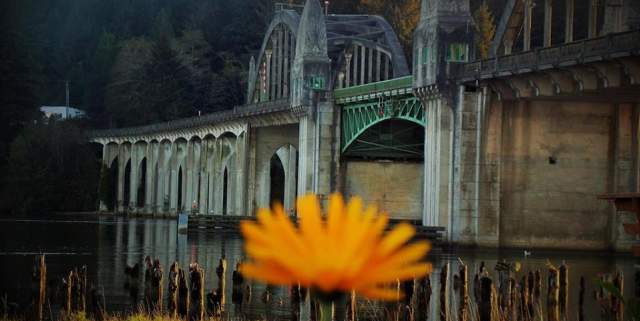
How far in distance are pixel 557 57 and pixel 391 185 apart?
35.0m

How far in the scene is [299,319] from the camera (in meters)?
32.5

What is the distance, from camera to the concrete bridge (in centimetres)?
5950

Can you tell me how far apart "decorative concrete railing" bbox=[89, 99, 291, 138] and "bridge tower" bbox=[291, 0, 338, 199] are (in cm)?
392

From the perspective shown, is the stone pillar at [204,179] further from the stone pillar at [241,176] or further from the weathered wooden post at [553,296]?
the weathered wooden post at [553,296]

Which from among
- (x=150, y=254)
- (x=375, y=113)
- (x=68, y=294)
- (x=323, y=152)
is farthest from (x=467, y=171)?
(x=68, y=294)

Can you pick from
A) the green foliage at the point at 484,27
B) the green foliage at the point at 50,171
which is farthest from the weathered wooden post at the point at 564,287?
the green foliage at the point at 50,171

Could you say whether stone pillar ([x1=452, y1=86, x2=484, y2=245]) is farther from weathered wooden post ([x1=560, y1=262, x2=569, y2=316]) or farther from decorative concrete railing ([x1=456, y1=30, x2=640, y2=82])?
weathered wooden post ([x1=560, y1=262, x2=569, y2=316])

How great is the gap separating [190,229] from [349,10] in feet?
223

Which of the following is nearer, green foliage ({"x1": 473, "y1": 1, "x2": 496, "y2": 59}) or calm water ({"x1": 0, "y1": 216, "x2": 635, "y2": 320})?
calm water ({"x1": 0, "y1": 216, "x2": 635, "y2": 320})

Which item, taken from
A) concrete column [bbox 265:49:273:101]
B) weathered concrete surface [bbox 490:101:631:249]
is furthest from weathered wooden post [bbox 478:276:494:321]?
concrete column [bbox 265:49:273:101]

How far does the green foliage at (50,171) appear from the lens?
135750mm

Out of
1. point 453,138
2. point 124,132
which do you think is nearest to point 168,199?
point 124,132

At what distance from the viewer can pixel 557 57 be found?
5600 cm

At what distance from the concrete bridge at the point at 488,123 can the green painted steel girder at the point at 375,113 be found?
5.4 inches
